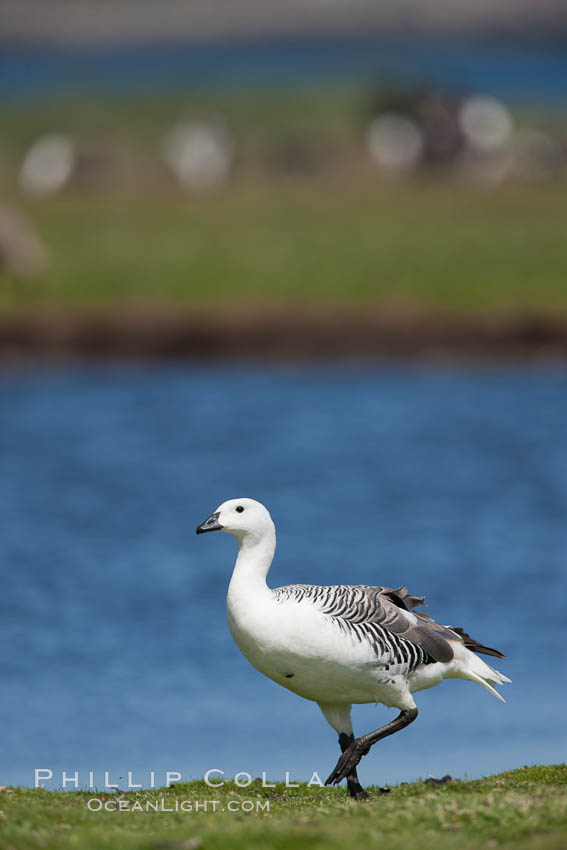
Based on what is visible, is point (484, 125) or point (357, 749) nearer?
point (357, 749)

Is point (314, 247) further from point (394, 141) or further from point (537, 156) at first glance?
A: point (537, 156)

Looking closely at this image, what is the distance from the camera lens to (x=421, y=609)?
52.5 ft

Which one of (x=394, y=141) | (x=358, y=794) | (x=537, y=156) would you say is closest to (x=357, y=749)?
(x=358, y=794)

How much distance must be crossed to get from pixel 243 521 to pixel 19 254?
25.2m

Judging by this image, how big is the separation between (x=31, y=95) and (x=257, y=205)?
31621 mm

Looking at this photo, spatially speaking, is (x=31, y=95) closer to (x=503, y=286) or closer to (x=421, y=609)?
(x=503, y=286)

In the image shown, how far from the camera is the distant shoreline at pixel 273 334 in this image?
30.8m

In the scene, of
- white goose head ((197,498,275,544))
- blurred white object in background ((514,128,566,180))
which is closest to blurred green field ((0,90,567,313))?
blurred white object in background ((514,128,566,180))

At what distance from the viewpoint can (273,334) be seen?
31.3 metres

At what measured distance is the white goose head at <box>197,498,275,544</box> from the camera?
9953 millimetres

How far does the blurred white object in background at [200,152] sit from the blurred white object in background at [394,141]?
5422 millimetres

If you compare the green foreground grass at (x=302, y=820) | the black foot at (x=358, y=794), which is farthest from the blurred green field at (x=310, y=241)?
the green foreground grass at (x=302, y=820)

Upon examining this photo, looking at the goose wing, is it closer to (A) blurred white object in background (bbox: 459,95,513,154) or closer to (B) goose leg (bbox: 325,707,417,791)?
(B) goose leg (bbox: 325,707,417,791)

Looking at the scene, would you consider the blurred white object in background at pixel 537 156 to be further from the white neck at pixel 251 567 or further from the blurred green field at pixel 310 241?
the white neck at pixel 251 567
